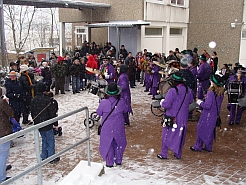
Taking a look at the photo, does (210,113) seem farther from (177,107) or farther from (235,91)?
(235,91)

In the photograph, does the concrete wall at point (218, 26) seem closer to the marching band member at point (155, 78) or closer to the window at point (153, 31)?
the window at point (153, 31)

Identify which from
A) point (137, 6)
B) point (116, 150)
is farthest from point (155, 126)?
point (137, 6)

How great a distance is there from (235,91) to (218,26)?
44.3 ft

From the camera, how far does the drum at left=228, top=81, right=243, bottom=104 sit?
846cm

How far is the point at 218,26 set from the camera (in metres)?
20.6

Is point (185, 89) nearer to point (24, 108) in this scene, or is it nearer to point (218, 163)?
point (218, 163)

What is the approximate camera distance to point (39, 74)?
38.8ft

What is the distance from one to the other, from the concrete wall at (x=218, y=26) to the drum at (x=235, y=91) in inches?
507

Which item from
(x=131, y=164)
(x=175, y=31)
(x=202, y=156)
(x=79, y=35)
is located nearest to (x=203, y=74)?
(x=202, y=156)

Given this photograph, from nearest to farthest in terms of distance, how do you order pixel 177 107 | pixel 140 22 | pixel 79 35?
pixel 177 107 → pixel 140 22 → pixel 79 35

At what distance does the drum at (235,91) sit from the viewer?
8.46m

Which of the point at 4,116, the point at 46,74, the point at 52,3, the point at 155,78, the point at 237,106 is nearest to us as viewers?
the point at 4,116

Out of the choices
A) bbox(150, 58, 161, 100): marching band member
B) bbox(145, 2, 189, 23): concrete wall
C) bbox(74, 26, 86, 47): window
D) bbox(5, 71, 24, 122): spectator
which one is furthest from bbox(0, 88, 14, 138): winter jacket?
bbox(74, 26, 86, 47): window

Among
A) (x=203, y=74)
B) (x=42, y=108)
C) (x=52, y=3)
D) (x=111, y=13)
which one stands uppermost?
(x=52, y=3)
